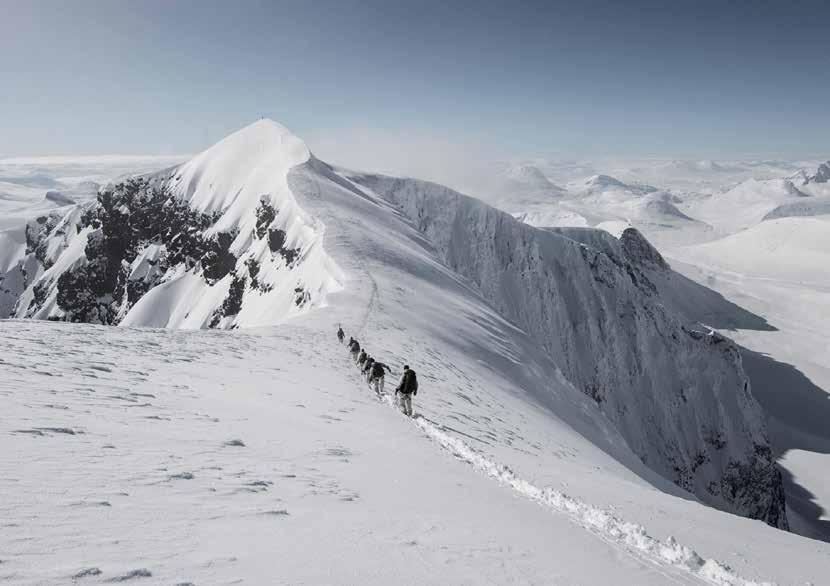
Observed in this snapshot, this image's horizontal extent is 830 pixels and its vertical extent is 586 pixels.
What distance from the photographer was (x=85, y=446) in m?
7.68

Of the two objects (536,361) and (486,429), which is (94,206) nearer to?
(536,361)

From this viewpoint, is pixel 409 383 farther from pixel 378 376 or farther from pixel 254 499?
pixel 254 499

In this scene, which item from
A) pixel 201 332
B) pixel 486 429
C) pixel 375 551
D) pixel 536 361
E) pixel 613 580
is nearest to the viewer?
pixel 375 551

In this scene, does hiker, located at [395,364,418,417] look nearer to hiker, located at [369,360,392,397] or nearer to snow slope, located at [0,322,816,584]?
hiker, located at [369,360,392,397]

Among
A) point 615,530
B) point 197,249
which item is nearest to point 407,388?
point 615,530

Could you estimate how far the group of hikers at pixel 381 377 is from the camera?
1670cm

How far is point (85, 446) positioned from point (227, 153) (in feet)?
351

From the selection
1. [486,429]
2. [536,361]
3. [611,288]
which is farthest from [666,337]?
[486,429]

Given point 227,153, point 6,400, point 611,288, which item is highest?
point 227,153

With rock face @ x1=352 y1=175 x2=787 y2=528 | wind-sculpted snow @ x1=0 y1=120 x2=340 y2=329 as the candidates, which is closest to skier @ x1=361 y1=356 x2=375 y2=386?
wind-sculpted snow @ x1=0 y1=120 x2=340 y2=329

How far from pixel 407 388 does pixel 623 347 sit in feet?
331

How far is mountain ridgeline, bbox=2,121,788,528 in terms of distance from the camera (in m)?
84.2

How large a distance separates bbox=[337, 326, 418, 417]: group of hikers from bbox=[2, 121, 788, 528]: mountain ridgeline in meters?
48.8

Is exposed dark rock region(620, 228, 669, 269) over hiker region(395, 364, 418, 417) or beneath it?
over
